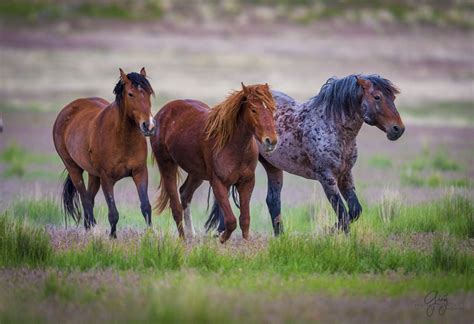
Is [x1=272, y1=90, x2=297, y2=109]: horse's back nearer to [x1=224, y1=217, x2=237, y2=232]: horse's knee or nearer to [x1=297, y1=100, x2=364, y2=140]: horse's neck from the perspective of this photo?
[x1=297, y1=100, x2=364, y2=140]: horse's neck

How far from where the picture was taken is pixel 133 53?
2019 inches

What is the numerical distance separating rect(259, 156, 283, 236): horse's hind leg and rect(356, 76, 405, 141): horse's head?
1.59 metres

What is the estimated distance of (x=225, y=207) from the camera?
11242 mm

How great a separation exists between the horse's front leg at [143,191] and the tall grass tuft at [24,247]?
1432 mm

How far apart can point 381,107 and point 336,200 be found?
3.81ft

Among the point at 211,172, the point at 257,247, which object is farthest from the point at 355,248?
the point at 211,172

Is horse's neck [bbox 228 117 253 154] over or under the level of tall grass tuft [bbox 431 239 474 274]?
over

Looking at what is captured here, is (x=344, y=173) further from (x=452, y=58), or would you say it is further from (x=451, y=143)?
(x=452, y=58)

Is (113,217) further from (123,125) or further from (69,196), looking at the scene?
(69,196)

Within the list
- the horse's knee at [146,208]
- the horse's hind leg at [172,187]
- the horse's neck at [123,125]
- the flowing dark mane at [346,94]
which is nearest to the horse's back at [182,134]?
the horse's hind leg at [172,187]

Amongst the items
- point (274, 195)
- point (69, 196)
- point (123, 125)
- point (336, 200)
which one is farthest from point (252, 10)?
point (336, 200)

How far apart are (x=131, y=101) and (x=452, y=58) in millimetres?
40418

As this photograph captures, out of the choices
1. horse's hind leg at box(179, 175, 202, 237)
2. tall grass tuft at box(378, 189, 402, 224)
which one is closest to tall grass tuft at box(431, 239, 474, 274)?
tall grass tuft at box(378, 189, 402, 224)

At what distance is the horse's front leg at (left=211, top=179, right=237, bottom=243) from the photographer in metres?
11.2
